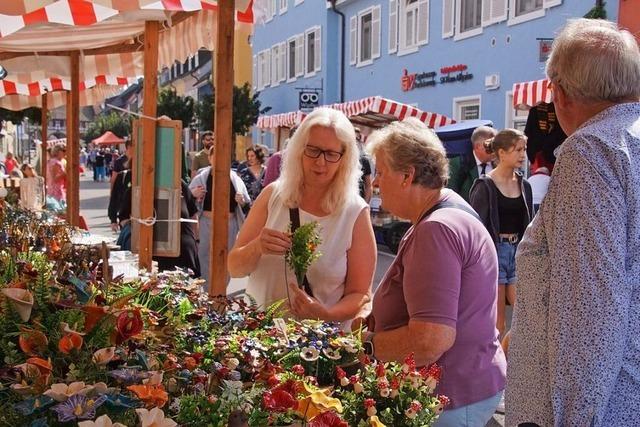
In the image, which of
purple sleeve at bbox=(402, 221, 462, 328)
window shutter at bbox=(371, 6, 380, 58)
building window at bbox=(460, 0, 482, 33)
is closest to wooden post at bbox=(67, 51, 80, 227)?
purple sleeve at bbox=(402, 221, 462, 328)

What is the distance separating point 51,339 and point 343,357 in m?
0.70

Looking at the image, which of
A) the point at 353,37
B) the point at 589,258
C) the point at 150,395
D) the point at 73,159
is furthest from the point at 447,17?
the point at 150,395

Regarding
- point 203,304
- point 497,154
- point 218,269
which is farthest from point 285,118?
point 203,304

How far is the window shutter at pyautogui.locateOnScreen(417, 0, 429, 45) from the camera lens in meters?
17.8

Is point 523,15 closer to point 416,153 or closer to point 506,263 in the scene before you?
point 506,263

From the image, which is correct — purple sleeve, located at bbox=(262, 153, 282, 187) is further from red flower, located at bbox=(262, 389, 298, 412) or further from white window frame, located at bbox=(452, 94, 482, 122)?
white window frame, located at bbox=(452, 94, 482, 122)

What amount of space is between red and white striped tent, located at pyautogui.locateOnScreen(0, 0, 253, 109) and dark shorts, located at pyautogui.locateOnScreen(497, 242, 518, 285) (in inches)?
95.6

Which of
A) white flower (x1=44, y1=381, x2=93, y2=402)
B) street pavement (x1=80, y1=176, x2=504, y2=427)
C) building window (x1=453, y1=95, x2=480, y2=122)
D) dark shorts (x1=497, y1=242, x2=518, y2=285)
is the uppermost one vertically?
building window (x1=453, y1=95, x2=480, y2=122)

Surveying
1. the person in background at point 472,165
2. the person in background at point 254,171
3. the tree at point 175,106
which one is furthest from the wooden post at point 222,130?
the tree at point 175,106

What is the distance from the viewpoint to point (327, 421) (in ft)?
4.83

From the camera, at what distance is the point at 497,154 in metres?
5.20

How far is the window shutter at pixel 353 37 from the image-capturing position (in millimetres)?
22391

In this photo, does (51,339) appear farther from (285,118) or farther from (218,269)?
(285,118)

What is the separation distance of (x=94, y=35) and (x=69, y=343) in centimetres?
449
